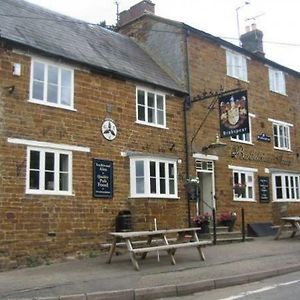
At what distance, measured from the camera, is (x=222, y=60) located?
2123 centimetres

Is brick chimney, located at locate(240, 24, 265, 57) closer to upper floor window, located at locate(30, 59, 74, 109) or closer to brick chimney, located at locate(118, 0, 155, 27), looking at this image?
brick chimney, located at locate(118, 0, 155, 27)

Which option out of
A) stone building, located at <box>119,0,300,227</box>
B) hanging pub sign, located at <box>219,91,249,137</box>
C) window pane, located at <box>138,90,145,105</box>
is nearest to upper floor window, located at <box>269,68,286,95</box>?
stone building, located at <box>119,0,300,227</box>

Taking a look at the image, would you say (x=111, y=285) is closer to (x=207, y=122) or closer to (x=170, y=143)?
(x=170, y=143)

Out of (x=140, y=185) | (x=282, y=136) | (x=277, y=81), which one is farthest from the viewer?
(x=277, y=81)

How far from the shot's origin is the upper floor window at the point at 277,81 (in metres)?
24.2

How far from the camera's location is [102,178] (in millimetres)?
15234

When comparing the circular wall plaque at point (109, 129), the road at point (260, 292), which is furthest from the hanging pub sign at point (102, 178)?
the road at point (260, 292)

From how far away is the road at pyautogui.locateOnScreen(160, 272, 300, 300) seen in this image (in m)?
8.58

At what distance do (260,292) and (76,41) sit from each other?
36.4 ft

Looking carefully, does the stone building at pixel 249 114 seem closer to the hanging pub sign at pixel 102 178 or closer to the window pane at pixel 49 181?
the hanging pub sign at pixel 102 178

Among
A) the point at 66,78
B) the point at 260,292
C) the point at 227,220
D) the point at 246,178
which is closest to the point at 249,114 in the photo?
the point at 246,178

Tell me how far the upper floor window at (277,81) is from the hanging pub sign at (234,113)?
274 inches

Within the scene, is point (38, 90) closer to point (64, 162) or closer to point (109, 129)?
→ point (64, 162)

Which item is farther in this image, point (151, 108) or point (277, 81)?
point (277, 81)
